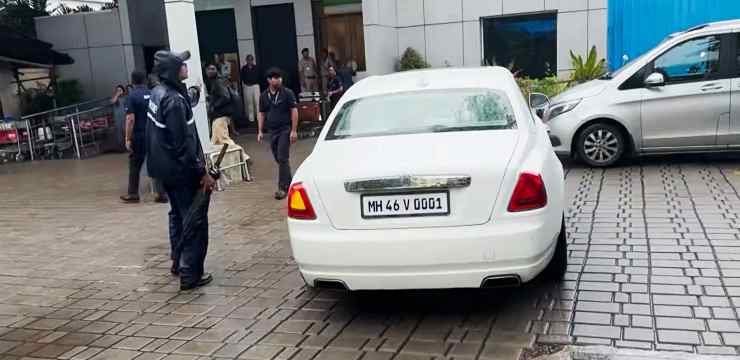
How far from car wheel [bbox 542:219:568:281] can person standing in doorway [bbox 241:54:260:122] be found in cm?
1328

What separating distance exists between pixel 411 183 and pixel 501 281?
0.82m

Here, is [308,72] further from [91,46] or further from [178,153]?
[178,153]

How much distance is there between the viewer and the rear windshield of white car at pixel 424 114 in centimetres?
490

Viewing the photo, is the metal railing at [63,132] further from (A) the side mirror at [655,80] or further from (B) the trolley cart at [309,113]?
(A) the side mirror at [655,80]

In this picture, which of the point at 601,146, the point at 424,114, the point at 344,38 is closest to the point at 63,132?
the point at 344,38

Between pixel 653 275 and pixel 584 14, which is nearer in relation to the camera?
pixel 653 275

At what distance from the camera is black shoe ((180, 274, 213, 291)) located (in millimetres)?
5523

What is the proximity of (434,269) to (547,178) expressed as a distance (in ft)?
3.16

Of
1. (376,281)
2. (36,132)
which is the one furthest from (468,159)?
(36,132)

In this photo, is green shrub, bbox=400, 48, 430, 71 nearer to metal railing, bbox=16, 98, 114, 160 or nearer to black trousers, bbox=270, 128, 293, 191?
metal railing, bbox=16, 98, 114, 160

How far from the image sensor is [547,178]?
172 inches

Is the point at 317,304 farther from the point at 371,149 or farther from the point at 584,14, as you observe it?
the point at 584,14

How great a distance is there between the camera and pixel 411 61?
1650 centimetres

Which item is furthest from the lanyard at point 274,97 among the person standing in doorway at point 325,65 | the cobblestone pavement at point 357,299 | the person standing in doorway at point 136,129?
the person standing in doorway at point 325,65
